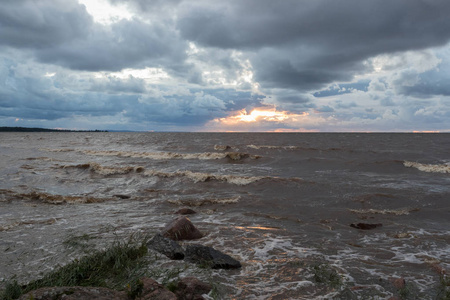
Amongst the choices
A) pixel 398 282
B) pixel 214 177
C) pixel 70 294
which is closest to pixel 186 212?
pixel 398 282

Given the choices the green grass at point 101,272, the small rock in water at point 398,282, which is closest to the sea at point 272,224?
the small rock in water at point 398,282

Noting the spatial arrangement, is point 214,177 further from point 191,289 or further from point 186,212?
point 191,289

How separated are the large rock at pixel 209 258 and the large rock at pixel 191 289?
0.98 meters

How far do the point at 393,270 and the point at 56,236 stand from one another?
8797 mm

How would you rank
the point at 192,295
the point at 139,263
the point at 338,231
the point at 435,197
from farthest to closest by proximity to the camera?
the point at 435,197 < the point at 338,231 < the point at 139,263 < the point at 192,295

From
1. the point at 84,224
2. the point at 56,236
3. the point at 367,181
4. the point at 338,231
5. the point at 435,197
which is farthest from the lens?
the point at 367,181

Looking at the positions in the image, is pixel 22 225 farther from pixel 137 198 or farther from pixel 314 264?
pixel 314 264

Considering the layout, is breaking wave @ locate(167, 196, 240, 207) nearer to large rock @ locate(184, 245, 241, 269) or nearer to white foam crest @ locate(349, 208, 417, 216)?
white foam crest @ locate(349, 208, 417, 216)

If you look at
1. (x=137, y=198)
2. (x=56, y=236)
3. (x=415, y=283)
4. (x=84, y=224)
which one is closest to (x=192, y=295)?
(x=415, y=283)

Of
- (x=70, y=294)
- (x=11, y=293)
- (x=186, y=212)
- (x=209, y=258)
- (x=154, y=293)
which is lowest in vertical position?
(x=186, y=212)

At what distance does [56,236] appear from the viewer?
26.7 feet

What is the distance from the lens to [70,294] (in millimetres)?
3381

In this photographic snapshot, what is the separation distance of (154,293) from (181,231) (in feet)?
13.3

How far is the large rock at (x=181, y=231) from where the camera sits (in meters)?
A: 7.77
